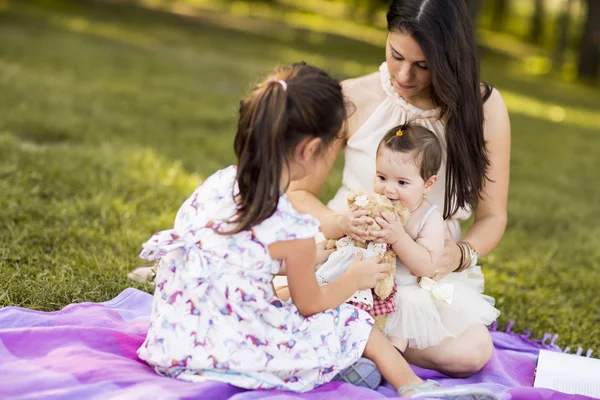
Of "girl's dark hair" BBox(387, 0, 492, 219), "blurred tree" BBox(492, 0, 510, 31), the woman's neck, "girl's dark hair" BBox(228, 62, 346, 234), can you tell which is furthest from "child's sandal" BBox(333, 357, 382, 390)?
"blurred tree" BBox(492, 0, 510, 31)

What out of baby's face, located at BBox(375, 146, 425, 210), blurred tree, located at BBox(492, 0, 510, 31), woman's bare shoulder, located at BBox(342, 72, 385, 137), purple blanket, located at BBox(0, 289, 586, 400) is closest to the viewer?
purple blanket, located at BBox(0, 289, 586, 400)

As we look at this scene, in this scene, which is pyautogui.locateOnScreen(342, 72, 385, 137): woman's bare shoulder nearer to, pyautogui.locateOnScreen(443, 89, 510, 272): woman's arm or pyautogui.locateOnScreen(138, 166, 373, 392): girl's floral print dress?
pyautogui.locateOnScreen(443, 89, 510, 272): woman's arm

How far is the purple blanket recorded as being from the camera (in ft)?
8.02

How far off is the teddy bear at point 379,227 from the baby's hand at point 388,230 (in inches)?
0.7

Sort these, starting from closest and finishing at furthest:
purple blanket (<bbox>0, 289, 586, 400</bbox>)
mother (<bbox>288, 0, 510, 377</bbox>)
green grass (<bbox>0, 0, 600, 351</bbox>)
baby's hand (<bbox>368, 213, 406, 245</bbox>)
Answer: purple blanket (<bbox>0, 289, 586, 400</bbox>)
baby's hand (<bbox>368, 213, 406, 245</bbox>)
mother (<bbox>288, 0, 510, 377</bbox>)
green grass (<bbox>0, 0, 600, 351</bbox>)

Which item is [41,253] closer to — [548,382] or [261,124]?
[261,124]

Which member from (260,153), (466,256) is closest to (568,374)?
(466,256)

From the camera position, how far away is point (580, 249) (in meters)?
5.51

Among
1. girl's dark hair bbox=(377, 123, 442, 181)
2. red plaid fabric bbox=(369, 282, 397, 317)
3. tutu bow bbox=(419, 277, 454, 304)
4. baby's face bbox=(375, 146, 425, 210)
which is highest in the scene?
girl's dark hair bbox=(377, 123, 442, 181)

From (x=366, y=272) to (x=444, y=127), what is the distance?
2.90ft

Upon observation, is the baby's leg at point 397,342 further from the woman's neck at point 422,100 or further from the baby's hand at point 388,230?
the woman's neck at point 422,100

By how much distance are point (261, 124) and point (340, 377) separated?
1.00 metres

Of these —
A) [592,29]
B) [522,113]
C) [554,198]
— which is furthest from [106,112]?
[592,29]

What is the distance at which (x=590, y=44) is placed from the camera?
18.2 metres
